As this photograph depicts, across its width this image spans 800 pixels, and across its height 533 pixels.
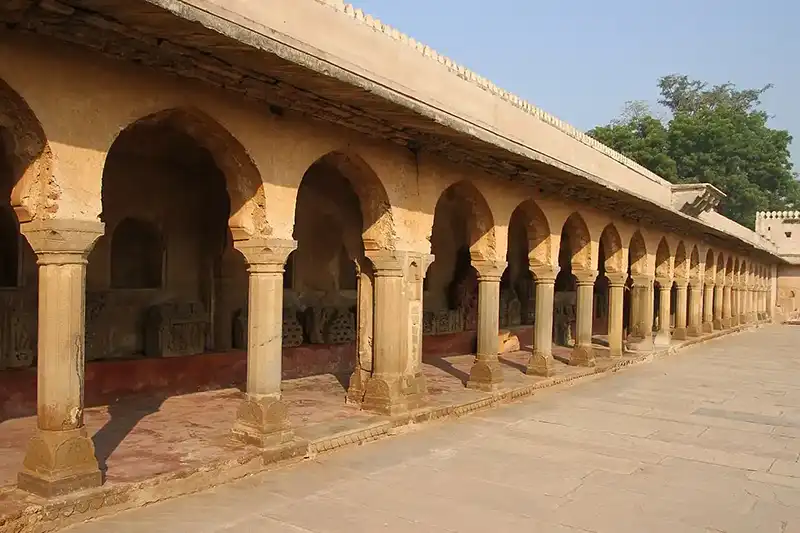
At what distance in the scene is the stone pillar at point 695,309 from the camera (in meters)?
22.4

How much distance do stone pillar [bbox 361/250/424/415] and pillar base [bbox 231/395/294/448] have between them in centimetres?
172

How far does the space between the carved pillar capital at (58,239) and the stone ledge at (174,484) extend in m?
1.61

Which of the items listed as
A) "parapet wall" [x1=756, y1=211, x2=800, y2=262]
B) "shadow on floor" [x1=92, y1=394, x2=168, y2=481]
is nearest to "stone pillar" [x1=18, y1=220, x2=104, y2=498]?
"shadow on floor" [x1=92, y1=394, x2=168, y2=481]

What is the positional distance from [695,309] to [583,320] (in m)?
10.5

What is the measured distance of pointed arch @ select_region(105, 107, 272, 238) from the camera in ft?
20.8

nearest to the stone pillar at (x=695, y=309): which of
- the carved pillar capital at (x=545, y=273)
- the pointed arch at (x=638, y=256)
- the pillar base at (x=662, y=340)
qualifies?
the pillar base at (x=662, y=340)

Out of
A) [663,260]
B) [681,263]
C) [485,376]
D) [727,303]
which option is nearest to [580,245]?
[485,376]

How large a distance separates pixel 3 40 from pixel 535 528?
486 cm

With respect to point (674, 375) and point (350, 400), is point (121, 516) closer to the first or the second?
point (350, 400)

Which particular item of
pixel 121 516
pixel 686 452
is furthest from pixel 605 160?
pixel 121 516

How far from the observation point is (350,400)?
8.91m

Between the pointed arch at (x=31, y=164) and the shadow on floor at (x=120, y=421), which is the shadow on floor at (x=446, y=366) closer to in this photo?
the shadow on floor at (x=120, y=421)

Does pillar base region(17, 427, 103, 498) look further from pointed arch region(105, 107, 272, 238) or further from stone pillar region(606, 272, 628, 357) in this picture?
stone pillar region(606, 272, 628, 357)

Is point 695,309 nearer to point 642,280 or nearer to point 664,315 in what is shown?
point 664,315
